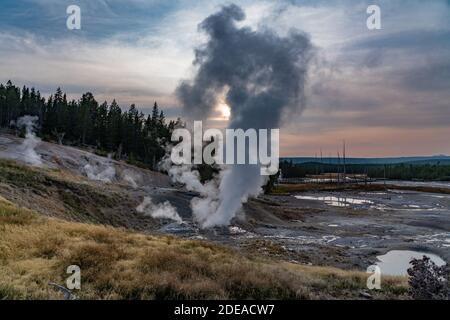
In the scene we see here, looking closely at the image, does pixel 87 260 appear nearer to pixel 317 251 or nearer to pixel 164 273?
pixel 164 273

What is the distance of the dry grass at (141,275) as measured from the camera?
11.1m

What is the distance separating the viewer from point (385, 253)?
32250mm

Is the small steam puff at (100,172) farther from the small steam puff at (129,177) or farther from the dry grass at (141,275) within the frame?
the dry grass at (141,275)

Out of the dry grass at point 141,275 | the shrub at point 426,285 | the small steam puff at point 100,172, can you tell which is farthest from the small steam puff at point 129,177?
the shrub at point 426,285

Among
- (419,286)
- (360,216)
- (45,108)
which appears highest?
(45,108)

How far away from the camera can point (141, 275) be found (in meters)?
12.2

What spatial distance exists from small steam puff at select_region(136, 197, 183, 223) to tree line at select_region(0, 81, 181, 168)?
48.4 metres

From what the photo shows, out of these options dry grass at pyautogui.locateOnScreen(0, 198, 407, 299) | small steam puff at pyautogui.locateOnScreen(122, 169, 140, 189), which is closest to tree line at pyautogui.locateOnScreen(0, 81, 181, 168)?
small steam puff at pyautogui.locateOnScreen(122, 169, 140, 189)

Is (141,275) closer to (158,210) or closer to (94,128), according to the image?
(158,210)

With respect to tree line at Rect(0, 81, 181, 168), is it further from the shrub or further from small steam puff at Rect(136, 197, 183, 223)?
the shrub

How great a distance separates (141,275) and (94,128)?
92053mm

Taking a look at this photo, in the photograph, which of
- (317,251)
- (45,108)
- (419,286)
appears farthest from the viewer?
(45,108)

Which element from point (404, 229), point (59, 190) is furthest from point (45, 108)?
point (404, 229)
